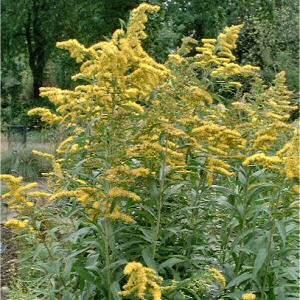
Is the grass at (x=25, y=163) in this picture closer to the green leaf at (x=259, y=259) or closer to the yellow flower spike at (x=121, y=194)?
the yellow flower spike at (x=121, y=194)

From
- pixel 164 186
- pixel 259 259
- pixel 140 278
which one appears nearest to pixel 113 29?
pixel 164 186

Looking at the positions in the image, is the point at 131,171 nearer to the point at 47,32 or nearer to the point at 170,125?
the point at 170,125

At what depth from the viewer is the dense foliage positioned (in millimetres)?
2441

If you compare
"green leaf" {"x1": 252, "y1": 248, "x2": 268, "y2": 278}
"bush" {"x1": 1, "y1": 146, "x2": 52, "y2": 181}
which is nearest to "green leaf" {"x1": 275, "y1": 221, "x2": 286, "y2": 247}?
"green leaf" {"x1": 252, "y1": 248, "x2": 268, "y2": 278}

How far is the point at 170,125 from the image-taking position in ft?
7.97

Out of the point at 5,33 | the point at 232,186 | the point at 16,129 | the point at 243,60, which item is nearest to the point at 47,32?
the point at 5,33

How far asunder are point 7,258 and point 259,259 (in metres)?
3.11

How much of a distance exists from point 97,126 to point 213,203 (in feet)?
2.45

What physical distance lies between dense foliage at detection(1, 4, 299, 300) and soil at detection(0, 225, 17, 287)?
1.68m

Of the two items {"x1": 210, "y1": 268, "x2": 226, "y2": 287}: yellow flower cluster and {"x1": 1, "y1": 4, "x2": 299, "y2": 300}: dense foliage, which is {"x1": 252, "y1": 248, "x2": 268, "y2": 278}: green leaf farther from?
{"x1": 210, "y1": 268, "x2": 226, "y2": 287}: yellow flower cluster

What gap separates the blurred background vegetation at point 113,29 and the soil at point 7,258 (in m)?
6.25

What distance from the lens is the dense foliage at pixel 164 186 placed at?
244 centimetres

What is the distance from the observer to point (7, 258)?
16.1 ft

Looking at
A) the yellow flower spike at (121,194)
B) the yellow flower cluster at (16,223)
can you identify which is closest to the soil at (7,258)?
the yellow flower cluster at (16,223)
